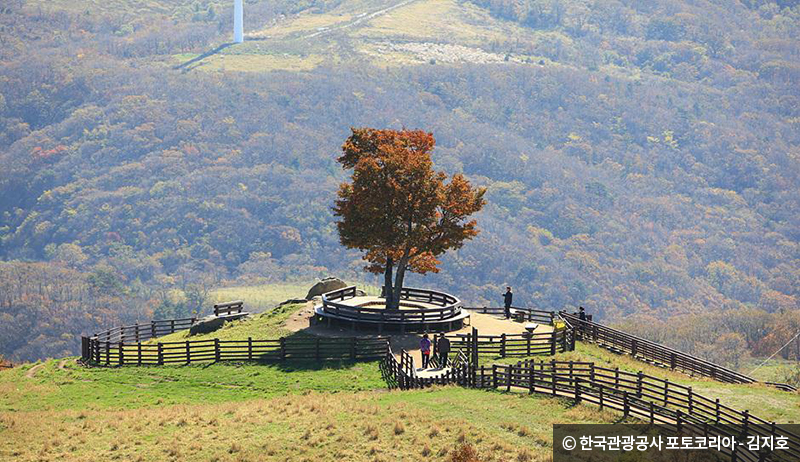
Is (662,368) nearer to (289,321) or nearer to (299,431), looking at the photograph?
(289,321)

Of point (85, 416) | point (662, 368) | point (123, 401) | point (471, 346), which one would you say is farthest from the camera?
point (662, 368)

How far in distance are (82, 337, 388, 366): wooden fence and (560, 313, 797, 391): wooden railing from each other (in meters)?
13.2

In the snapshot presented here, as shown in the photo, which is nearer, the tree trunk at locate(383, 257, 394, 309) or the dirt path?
the dirt path

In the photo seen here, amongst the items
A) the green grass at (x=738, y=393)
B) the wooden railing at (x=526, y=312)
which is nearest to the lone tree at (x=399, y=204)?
the wooden railing at (x=526, y=312)

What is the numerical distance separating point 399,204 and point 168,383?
1679cm

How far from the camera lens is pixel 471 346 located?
54875 millimetres

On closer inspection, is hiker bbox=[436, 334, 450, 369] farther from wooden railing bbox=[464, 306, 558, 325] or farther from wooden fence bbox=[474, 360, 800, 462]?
wooden railing bbox=[464, 306, 558, 325]

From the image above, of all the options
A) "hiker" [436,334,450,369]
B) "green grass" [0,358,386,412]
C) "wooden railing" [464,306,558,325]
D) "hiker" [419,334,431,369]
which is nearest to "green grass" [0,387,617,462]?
"green grass" [0,358,386,412]

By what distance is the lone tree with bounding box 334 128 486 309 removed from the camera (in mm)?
61250

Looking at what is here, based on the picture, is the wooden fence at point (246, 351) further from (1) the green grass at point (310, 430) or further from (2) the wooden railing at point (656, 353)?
(2) the wooden railing at point (656, 353)

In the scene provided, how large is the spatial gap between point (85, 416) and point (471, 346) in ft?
63.6

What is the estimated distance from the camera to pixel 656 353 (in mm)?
61469

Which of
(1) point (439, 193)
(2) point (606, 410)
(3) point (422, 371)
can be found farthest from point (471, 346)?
(2) point (606, 410)

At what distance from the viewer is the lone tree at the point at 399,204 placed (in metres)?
61.2
